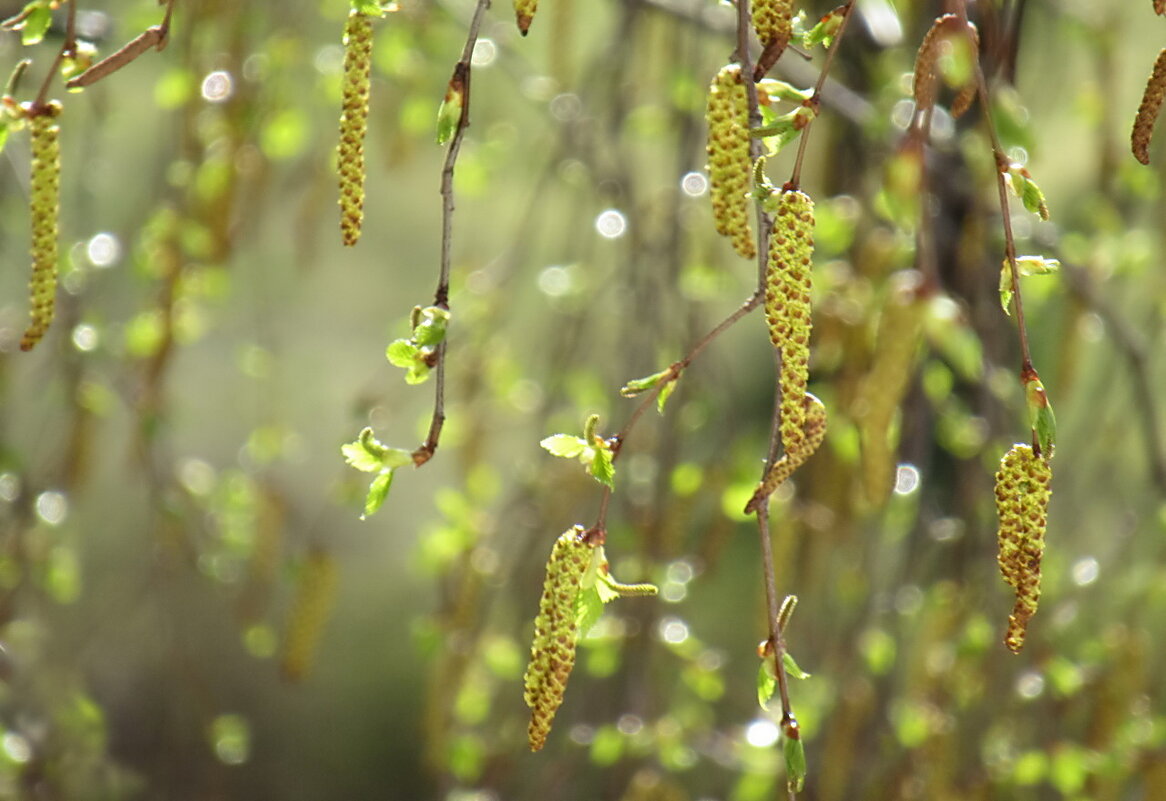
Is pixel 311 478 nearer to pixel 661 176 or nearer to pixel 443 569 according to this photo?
pixel 661 176

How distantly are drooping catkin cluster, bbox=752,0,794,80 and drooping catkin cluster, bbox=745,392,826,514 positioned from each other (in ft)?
0.49

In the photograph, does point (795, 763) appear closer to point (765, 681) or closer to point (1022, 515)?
point (765, 681)

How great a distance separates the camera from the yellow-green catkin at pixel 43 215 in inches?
28.1

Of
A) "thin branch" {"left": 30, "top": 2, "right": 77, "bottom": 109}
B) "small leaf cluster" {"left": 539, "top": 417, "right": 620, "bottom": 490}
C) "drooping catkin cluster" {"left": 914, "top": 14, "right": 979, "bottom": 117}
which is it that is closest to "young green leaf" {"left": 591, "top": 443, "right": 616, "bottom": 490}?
"small leaf cluster" {"left": 539, "top": 417, "right": 620, "bottom": 490}

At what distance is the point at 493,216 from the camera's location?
322 cm

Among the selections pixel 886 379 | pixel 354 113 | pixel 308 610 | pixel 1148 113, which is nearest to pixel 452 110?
pixel 354 113

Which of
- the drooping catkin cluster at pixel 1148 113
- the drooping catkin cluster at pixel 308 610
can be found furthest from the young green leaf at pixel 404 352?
the drooping catkin cluster at pixel 308 610

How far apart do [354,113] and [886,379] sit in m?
0.44

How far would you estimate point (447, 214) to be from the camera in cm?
62

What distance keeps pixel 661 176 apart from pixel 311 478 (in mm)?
1164

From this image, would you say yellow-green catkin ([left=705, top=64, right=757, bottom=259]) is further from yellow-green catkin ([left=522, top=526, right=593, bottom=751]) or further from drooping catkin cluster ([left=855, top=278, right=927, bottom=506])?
drooping catkin cluster ([left=855, top=278, right=927, bottom=506])

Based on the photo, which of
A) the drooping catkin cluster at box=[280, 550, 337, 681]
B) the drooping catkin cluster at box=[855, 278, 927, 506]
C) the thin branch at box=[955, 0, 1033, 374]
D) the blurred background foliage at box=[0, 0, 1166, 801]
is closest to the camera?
the thin branch at box=[955, 0, 1033, 374]

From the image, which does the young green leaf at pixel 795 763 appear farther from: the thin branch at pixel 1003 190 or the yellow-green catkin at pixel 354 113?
the yellow-green catkin at pixel 354 113

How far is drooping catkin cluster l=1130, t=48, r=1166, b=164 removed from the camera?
2.01 ft
